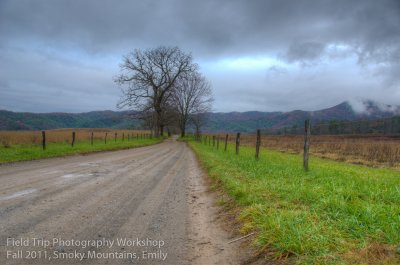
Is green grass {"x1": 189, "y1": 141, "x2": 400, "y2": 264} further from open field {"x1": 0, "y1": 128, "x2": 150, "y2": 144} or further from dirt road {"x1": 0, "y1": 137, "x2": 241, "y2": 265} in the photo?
open field {"x1": 0, "y1": 128, "x2": 150, "y2": 144}

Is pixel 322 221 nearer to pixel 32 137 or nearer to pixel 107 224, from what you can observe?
pixel 107 224

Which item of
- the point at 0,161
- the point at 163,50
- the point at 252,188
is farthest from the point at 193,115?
the point at 252,188

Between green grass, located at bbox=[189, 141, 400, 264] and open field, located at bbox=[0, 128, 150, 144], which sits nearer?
green grass, located at bbox=[189, 141, 400, 264]

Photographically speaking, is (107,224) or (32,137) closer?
(107,224)

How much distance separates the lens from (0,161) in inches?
580

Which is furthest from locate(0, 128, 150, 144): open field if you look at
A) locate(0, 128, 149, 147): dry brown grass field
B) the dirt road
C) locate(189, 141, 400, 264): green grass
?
locate(189, 141, 400, 264): green grass

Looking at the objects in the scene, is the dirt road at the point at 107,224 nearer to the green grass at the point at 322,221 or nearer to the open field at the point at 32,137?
the green grass at the point at 322,221

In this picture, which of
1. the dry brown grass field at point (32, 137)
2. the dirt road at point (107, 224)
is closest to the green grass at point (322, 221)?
the dirt road at point (107, 224)

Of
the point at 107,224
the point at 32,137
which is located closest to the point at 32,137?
the point at 32,137

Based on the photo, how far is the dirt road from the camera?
167 inches

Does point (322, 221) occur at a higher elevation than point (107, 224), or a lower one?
higher

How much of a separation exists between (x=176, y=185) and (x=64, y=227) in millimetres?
4964

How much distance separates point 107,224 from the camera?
5.52m

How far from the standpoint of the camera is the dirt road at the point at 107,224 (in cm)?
424
